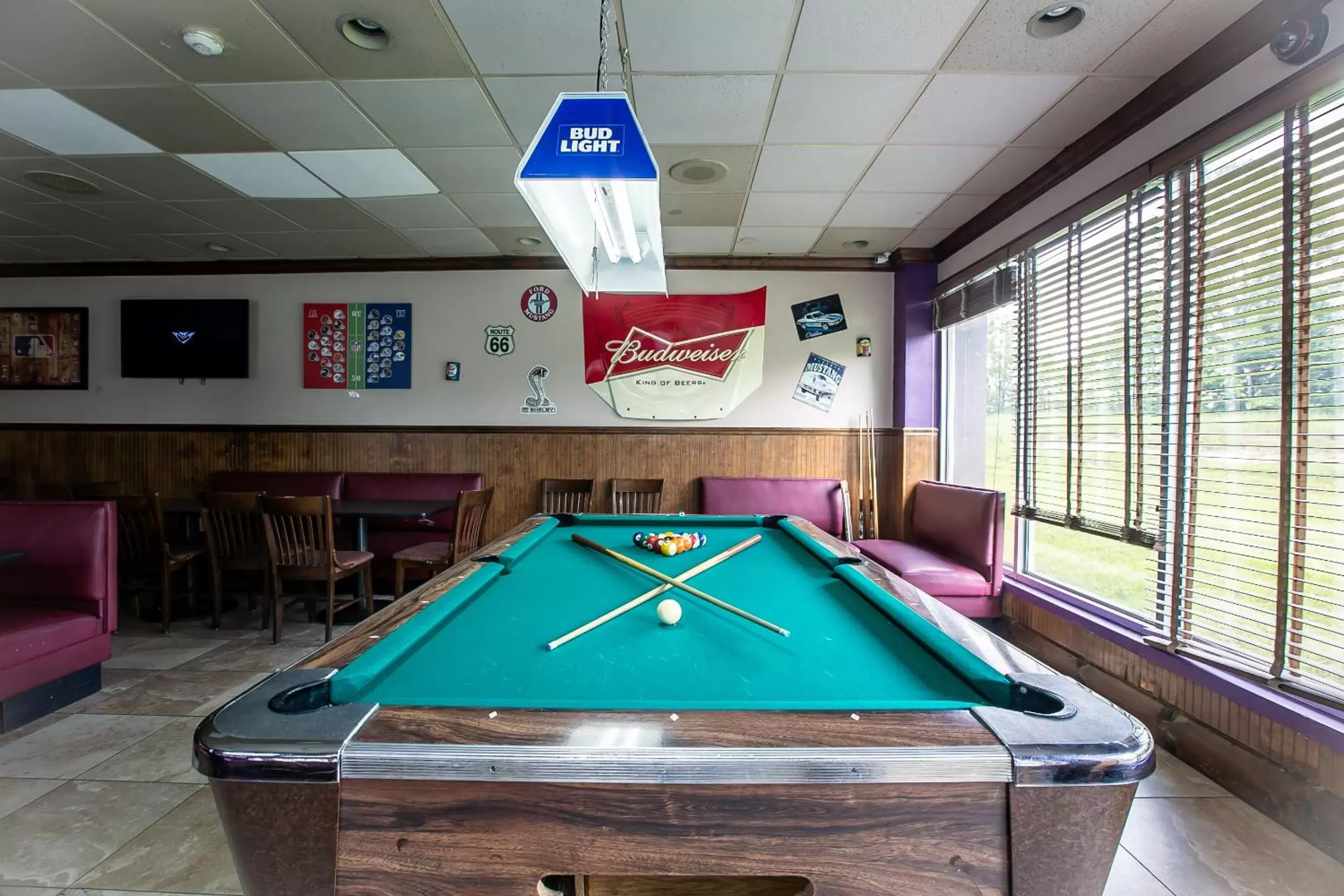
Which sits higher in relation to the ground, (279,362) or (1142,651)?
(279,362)

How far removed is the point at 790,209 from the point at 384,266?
3478 millimetres

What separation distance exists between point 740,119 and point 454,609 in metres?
2.57

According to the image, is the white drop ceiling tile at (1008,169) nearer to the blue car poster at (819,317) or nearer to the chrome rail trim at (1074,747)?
the blue car poster at (819,317)

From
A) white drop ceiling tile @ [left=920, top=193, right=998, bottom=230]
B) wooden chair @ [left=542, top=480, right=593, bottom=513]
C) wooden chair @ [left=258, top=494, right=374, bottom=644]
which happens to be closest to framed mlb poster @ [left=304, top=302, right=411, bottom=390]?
wooden chair @ [left=542, top=480, right=593, bottom=513]

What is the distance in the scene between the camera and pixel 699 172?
3.48 metres

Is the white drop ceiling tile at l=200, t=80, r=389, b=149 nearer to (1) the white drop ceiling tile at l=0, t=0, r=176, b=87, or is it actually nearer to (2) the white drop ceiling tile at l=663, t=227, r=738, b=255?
(1) the white drop ceiling tile at l=0, t=0, r=176, b=87

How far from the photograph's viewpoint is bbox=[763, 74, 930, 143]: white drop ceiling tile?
262 centimetres

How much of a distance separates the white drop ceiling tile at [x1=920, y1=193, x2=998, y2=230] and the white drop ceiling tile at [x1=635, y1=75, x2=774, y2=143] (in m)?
1.59

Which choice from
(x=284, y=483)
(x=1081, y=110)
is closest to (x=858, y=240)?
(x=1081, y=110)

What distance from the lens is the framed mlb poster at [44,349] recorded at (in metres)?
5.42

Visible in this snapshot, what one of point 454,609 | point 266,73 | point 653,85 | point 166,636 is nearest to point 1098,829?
point 454,609

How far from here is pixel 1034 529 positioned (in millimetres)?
3805

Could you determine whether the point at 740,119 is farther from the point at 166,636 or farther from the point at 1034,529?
the point at 166,636

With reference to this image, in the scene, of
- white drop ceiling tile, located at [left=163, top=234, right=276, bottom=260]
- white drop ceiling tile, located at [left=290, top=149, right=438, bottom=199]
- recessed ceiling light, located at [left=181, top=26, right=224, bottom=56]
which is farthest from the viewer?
white drop ceiling tile, located at [left=163, top=234, right=276, bottom=260]
